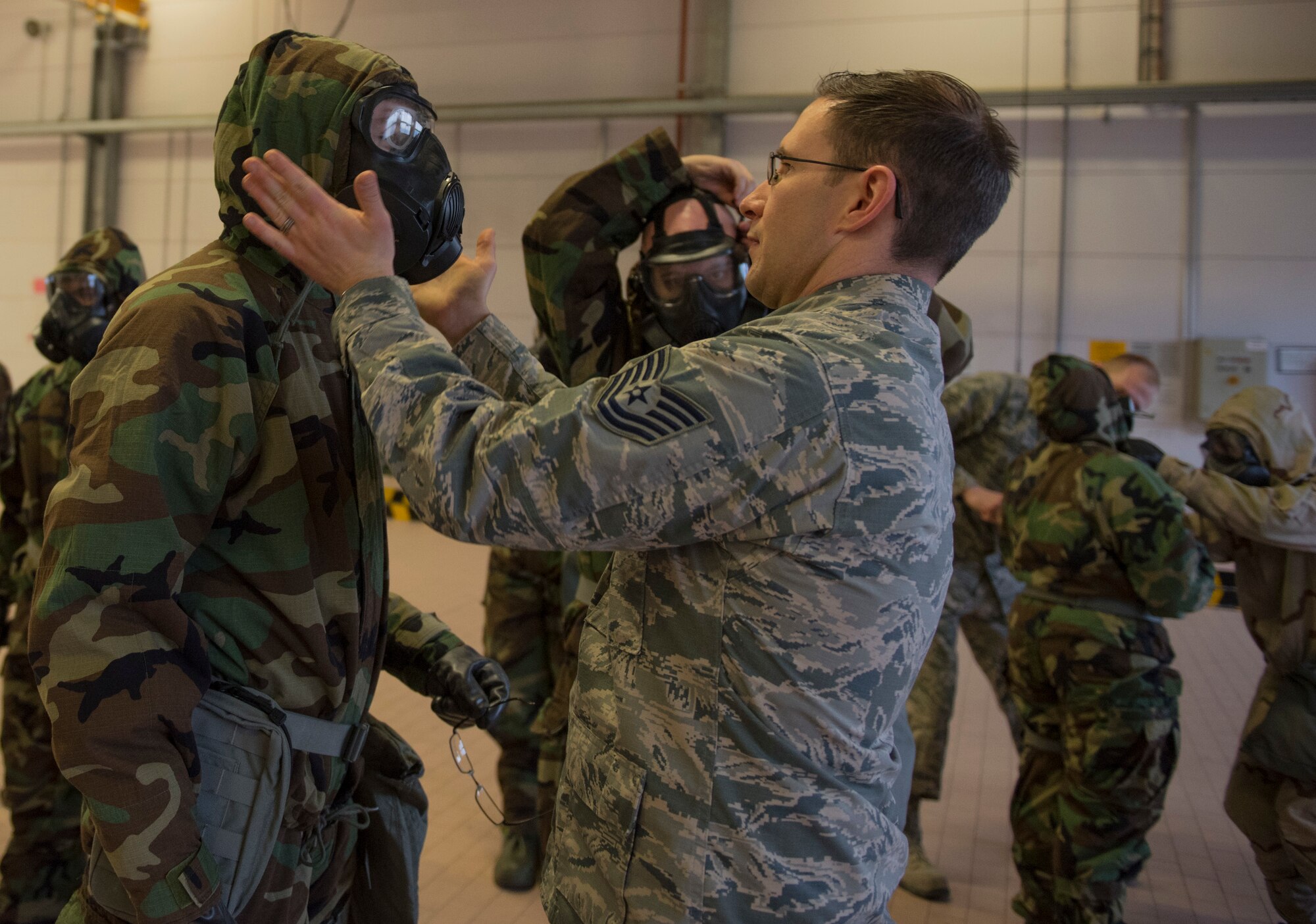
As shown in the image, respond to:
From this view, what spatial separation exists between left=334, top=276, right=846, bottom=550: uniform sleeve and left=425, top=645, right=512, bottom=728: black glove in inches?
20.7

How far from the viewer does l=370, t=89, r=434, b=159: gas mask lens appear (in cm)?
133

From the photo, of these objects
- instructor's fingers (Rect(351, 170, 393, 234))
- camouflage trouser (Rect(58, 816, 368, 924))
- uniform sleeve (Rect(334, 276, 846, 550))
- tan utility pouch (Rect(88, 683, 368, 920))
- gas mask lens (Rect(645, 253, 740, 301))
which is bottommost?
camouflage trouser (Rect(58, 816, 368, 924))

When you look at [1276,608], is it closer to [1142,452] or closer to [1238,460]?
[1238,460]

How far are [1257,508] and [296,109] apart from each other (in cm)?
281

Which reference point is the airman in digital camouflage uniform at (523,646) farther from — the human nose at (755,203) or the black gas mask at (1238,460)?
the black gas mask at (1238,460)

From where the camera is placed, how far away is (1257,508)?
286cm

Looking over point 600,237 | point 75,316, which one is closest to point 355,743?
point 600,237

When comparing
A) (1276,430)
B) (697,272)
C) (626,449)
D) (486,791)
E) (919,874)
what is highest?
(697,272)

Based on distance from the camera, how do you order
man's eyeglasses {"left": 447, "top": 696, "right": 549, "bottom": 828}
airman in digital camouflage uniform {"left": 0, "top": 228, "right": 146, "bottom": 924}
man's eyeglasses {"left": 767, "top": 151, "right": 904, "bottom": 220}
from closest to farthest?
1. man's eyeglasses {"left": 767, "top": 151, "right": 904, "bottom": 220}
2. man's eyeglasses {"left": 447, "top": 696, "right": 549, "bottom": 828}
3. airman in digital camouflage uniform {"left": 0, "top": 228, "right": 146, "bottom": 924}

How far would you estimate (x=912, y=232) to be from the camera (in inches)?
50.2

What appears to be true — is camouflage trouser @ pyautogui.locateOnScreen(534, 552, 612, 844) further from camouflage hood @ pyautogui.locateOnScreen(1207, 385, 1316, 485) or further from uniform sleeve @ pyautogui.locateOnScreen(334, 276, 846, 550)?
camouflage hood @ pyautogui.locateOnScreen(1207, 385, 1316, 485)

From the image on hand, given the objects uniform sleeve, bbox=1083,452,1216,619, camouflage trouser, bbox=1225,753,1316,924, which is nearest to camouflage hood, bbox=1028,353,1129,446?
uniform sleeve, bbox=1083,452,1216,619

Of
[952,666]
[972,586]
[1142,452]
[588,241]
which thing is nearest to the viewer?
[588,241]

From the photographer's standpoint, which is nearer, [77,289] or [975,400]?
[77,289]
